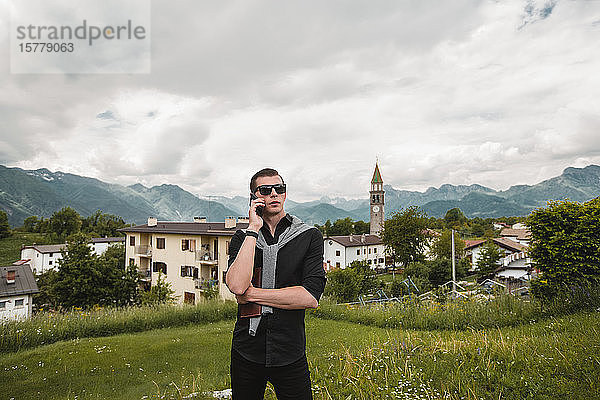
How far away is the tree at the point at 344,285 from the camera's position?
75.6ft

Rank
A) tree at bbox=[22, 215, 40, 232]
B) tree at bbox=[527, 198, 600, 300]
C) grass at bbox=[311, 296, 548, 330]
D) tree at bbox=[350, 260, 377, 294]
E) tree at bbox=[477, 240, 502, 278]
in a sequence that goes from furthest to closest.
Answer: tree at bbox=[22, 215, 40, 232], tree at bbox=[477, 240, 502, 278], tree at bbox=[350, 260, 377, 294], tree at bbox=[527, 198, 600, 300], grass at bbox=[311, 296, 548, 330]

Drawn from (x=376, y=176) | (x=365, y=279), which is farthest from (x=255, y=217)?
(x=376, y=176)

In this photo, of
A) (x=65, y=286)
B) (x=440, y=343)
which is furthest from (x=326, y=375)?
(x=65, y=286)

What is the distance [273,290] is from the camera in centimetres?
231

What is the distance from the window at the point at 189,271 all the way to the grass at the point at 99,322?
16.9m

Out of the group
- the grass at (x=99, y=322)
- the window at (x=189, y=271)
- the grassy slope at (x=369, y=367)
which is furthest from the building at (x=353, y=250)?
the grassy slope at (x=369, y=367)

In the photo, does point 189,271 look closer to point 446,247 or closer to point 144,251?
point 144,251

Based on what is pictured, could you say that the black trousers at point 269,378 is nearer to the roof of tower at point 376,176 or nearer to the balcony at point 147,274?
the balcony at point 147,274

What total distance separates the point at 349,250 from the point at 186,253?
3279 cm

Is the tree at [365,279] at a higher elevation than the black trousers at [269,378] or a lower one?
lower

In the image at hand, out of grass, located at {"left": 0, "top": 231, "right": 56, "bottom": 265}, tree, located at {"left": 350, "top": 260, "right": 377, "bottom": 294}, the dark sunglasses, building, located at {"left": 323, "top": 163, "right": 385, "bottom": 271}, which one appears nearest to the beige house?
tree, located at {"left": 350, "top": 260, "right": 377, "bottom": 294}

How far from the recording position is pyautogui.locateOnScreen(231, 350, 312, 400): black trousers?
2328mm

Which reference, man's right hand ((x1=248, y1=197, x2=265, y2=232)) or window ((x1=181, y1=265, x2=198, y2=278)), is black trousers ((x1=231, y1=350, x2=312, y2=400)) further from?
window ((x1=181, y1=265, x2=198, y2=278))

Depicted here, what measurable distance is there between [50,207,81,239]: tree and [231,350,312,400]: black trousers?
7762 cm
